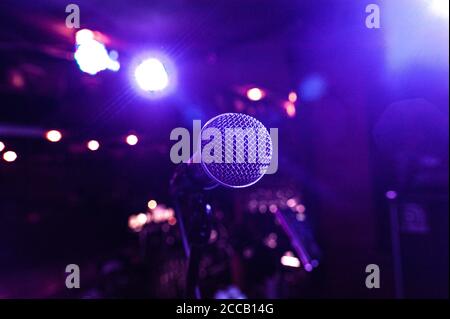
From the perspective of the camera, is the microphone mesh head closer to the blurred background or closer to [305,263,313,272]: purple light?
the blurred background

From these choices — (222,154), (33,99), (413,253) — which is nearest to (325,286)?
(413,253)

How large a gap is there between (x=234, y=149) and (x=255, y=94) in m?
Result: 2.66

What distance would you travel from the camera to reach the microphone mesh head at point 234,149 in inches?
46.1

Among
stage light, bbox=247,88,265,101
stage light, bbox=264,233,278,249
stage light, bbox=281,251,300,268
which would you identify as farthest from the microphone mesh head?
stage light, bbox=247,88,265,101

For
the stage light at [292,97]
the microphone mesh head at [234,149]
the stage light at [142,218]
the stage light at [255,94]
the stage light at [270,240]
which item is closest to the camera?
the microphone mesh head at [234,149]

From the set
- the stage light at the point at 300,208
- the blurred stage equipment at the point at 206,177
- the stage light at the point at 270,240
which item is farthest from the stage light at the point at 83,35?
the stage light at the point at 300,208

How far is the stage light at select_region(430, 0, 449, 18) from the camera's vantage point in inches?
103

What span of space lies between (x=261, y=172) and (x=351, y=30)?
273 centimetres

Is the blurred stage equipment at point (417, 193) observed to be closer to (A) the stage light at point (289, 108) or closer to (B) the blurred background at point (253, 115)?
(B) the blurred background at point (253, 115)

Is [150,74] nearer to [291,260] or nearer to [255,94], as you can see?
[291,260]

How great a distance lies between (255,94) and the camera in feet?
12.2

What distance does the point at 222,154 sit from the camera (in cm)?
117

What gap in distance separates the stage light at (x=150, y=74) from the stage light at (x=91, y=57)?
0.33m
